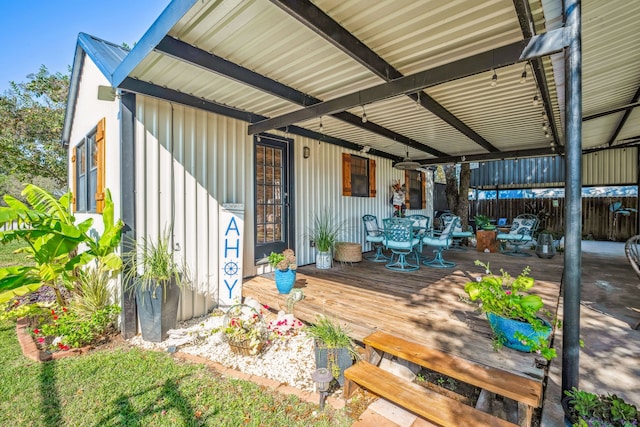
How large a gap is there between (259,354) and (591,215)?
13723 mm

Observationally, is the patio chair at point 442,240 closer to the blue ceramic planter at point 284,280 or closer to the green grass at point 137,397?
the blue ceramic planter at point 284,280

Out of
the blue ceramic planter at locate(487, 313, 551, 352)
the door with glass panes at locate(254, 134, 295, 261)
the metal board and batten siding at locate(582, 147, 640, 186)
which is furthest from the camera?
the metal board and batten siding at locate(582, 147, 640, 186)

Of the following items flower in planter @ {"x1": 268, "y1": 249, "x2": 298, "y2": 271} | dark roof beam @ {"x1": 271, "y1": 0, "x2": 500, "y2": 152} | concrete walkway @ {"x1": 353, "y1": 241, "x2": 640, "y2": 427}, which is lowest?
concrete walkway @ {"x1": 353, "y1": 241, "x2": 640, "y2": 427}

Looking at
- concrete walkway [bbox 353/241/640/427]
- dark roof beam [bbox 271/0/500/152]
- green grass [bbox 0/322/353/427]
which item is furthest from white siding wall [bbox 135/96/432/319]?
concrete walkway [bbox 353/241/640/427]

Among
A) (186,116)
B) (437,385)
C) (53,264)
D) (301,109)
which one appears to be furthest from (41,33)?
(437,385)

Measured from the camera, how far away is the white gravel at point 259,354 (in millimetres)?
2566

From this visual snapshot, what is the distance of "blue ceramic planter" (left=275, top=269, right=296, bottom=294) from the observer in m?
3.67

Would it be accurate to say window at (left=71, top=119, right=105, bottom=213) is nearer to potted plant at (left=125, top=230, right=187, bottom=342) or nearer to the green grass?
potted plant at (left=125, top=230, right=187, bottom=342)

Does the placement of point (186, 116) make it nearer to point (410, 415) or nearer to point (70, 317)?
point (70, 317)

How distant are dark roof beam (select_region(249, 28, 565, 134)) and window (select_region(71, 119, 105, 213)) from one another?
2363 millimetres

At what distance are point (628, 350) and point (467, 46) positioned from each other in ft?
9.83

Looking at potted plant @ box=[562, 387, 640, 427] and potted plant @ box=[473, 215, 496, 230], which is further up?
potted plant @ box=[473, 215, 496, 230]

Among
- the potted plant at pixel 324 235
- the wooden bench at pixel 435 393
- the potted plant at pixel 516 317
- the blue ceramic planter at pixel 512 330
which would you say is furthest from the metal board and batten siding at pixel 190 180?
the blue ceramic planter at pixel 512 330

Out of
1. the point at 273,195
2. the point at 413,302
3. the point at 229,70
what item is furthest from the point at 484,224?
the point at 229,70
